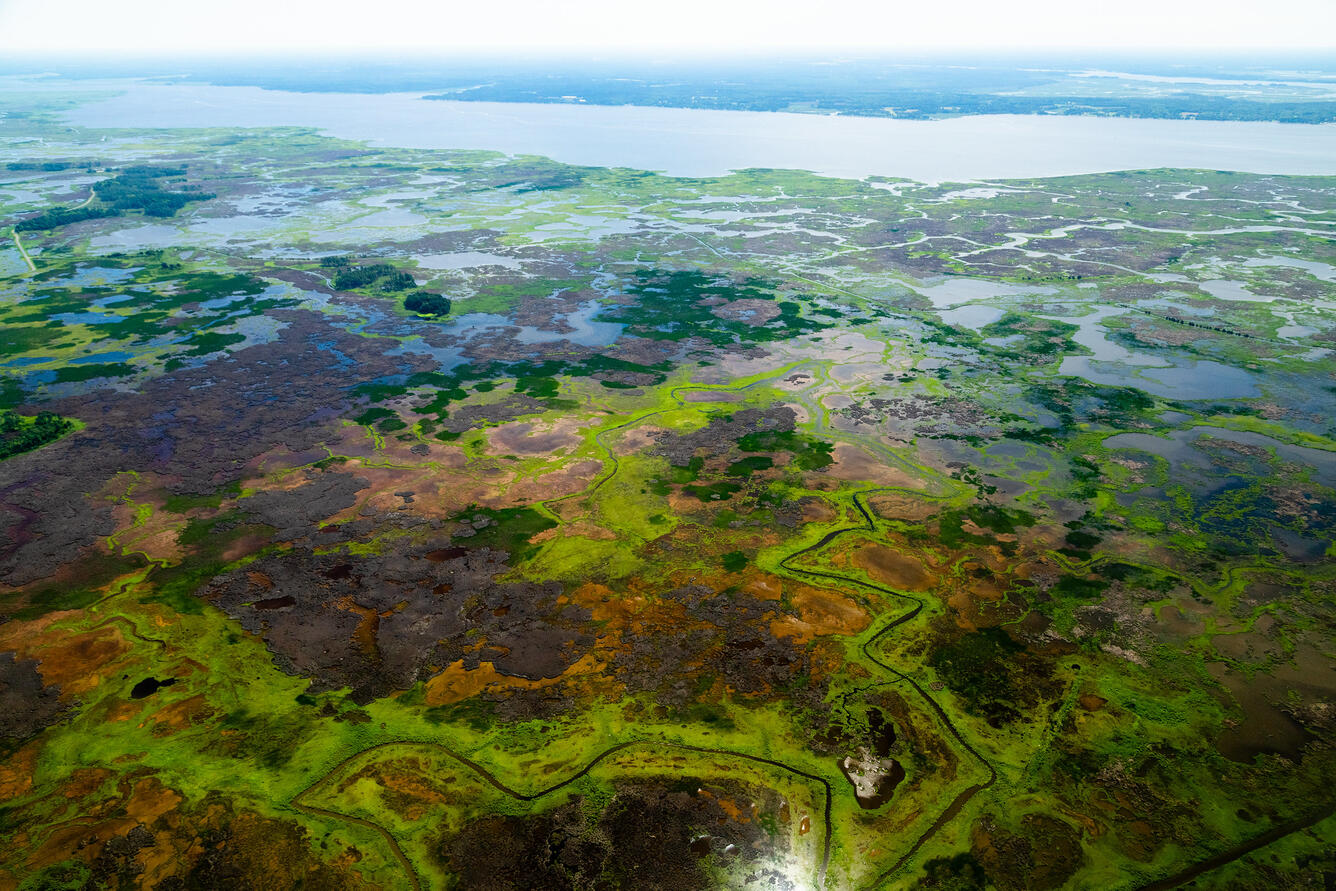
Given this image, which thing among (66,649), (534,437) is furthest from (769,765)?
(66,649)

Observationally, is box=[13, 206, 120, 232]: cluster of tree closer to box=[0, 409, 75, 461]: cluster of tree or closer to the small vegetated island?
the small vegetated island

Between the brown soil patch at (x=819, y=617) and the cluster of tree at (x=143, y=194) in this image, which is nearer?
the brown soil patch at (x=819, y=617)

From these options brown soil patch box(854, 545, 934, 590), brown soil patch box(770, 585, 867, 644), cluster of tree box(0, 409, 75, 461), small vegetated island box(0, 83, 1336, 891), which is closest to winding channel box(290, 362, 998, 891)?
small vegetated island box(0, 83, 1336, 891)

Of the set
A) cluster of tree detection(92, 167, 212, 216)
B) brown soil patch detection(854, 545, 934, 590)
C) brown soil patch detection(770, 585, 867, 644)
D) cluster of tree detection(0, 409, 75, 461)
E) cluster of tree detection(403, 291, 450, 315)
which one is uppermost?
cluster of tree detection(92, 167, 212, 216)

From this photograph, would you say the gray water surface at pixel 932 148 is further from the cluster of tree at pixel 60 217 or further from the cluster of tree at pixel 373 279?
the cluster of tree at pixel 60 217

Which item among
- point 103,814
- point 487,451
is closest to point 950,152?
point 487,451

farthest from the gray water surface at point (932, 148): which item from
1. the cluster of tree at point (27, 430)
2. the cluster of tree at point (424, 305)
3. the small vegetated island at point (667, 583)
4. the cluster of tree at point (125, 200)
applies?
the cluster of tree at point (27, 430)

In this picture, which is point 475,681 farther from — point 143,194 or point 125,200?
point 143,194
